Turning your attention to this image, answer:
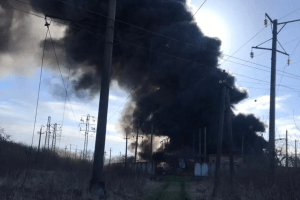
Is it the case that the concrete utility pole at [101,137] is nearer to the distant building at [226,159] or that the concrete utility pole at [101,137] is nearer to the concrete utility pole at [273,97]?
the concrete utility pole at [273,97]

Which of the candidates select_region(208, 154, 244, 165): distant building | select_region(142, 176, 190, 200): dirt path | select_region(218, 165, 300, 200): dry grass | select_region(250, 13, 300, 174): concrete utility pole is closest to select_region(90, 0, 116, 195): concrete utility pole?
select_region(142, 176, 190, 200): dirt path

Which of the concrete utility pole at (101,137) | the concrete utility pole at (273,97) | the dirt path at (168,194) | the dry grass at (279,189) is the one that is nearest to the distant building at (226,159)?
the dirt path at (168,194)

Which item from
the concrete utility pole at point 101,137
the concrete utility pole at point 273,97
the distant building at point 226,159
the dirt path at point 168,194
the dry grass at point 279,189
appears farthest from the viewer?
the distant building at point 226,159

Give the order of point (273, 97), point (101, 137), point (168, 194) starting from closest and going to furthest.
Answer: point (101, 137)
point (273, 97)
point (168, 194)

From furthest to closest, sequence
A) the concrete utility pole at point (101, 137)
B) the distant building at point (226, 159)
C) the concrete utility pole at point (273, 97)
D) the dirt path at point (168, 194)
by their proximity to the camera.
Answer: the distant building at point (226, 159), the dirt path at point (168, 194), the concrete utility pole at point (273, 97), the concrete utility pole at point (101, 137)

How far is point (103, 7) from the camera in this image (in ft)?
93.9

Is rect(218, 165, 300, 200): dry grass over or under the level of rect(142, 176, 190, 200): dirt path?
over

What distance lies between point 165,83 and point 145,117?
542cm

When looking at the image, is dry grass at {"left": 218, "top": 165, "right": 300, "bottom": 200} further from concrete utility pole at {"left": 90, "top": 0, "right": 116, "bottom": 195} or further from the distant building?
the distant building

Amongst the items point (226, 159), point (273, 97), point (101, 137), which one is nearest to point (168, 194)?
point (101, 137)

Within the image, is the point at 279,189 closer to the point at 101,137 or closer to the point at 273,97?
the point at 101,137

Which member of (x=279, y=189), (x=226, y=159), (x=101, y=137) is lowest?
(x=279, y=189)

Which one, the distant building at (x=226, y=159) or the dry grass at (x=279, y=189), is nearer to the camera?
the dry grass at (x=279, y=189)

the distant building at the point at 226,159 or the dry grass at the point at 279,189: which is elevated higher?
the distant building at the point at 226,159
